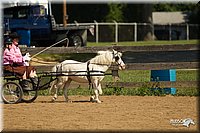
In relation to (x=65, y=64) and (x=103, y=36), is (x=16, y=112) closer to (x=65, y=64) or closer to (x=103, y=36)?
(x=65, y=64)

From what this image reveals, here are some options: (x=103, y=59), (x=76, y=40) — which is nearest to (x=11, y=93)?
(x=103, y=59)

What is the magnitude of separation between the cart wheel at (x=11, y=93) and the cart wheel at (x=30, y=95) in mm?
285

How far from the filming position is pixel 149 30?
47000 millimetres

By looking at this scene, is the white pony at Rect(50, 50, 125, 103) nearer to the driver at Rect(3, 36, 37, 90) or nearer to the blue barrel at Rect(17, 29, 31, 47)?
the driver at Rect(3, 36, 37, 90)

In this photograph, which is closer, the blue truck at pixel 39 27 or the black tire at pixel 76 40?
the black tire at pixel 76 40

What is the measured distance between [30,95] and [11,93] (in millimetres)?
801

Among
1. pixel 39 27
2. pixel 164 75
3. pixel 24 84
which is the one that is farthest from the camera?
pixel 39 27

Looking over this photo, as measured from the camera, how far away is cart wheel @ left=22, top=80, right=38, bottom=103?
42.1 ft

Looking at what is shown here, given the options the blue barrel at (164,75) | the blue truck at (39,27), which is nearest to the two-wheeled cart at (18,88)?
the blue barrel at (164,75)

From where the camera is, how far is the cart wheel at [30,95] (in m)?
12.8

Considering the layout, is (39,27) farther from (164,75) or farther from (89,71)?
(89,71)

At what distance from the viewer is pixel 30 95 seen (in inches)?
522

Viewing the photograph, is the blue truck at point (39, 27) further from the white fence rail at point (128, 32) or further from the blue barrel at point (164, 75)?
the white fence rail at point (128, 32)

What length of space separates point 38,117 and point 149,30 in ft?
123
